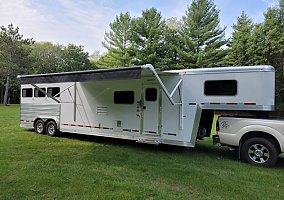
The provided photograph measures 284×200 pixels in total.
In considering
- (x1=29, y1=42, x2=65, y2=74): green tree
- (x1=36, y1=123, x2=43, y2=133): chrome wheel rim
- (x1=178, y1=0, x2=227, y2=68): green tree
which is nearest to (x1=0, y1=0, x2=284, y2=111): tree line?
(x1=178, y1=0, x2=227, y2=68): green tree

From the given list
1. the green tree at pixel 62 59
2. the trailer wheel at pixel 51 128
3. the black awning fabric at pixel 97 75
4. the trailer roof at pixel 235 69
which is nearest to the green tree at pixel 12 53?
the green tree at pixel 62 59

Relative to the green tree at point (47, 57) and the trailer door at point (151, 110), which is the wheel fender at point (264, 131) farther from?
the green tree at point (47, 57)

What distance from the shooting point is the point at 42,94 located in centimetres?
1181

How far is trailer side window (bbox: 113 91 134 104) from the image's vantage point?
9.24 m

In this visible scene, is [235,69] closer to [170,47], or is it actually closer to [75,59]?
[170,47]

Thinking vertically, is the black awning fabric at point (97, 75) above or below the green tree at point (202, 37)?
below

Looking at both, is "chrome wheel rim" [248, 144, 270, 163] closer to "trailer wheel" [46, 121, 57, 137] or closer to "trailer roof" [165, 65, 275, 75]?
"trailer roof" [165, 65, 275, 75]

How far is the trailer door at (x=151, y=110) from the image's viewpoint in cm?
867

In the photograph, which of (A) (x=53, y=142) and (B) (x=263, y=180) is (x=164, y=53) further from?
(B) (x=263, y=180)

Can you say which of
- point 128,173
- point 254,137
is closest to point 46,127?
point 128,173

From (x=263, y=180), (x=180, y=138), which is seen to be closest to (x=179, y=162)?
(x=180, y=138)

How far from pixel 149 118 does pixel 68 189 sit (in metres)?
4.25

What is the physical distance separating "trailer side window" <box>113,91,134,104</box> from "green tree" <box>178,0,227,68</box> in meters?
21.5

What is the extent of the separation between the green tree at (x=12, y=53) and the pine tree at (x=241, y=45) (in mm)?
26438
